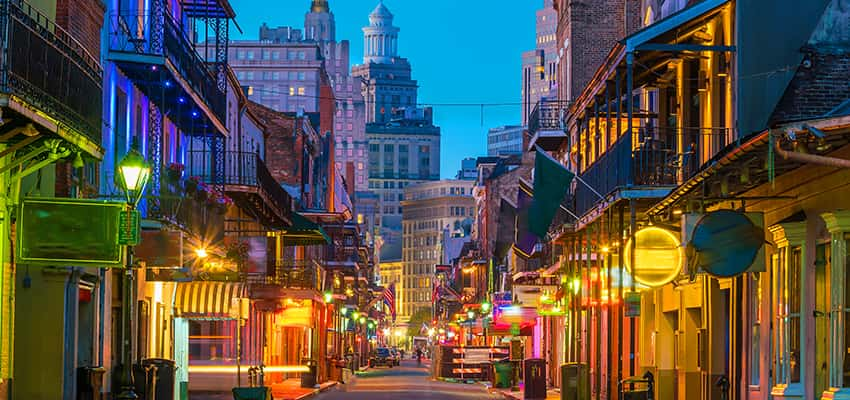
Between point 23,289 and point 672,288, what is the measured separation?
1356cm

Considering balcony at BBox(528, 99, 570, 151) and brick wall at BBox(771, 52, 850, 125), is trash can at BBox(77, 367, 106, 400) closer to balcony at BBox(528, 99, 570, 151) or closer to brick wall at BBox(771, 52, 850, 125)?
brick wall at BBox(771, 52, 850, 125)

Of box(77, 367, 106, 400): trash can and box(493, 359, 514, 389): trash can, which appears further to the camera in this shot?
box(493, 359, 514, 389): trash can

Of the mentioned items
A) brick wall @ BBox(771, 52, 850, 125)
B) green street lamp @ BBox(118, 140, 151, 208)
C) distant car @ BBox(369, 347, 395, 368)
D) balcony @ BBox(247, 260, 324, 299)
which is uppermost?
brick wall @ BBox(771, 52, 850, 125)

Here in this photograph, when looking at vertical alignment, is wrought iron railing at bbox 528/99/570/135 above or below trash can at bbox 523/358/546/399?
above

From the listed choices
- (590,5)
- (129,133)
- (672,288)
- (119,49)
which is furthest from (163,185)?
(590,5)

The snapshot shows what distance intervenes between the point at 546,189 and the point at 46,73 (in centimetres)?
1252

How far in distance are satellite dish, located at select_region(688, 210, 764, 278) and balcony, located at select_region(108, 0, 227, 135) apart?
482 inches

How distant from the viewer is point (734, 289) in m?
24.8

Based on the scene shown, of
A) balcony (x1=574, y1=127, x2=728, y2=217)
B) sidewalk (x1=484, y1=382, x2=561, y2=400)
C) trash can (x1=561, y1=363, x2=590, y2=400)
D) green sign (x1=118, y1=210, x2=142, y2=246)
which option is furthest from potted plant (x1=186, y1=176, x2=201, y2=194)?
green sign (x1=118, y1=210, x2=142, y2=246)

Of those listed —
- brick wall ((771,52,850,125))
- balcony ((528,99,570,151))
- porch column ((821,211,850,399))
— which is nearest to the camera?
porch column ((821,211,850,399))

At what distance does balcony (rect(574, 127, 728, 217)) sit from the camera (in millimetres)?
25141

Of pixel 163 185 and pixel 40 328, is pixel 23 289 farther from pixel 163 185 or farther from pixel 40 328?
pixel 163 185

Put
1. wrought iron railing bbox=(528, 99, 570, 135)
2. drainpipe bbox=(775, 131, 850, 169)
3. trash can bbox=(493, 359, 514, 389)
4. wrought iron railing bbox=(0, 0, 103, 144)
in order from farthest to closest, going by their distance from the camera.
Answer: trash can bbox=(493, 359, 514, 389), wrought iron railing bbox=(528, 99, 570, 135), wrought iron railing bbox=(0, 0, 103, 144), drainpipe bbox=(775, 131, 850, 169)

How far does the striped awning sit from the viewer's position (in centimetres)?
3681
